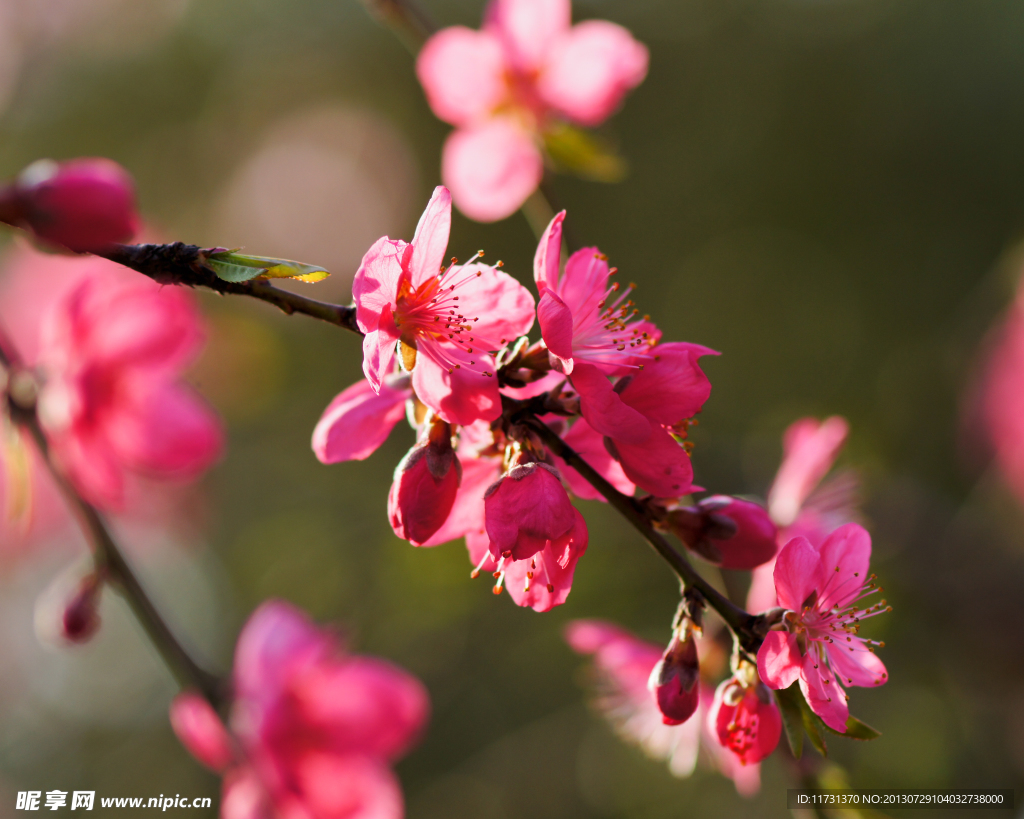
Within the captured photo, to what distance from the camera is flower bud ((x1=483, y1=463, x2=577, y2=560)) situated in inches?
22.6

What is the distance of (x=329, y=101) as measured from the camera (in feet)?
14.0

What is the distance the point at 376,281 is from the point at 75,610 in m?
0.69

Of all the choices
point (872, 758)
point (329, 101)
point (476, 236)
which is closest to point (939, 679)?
point (872, 758)

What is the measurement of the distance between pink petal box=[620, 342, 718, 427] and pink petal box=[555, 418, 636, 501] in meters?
0.09

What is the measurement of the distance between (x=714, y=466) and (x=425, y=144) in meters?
2.73

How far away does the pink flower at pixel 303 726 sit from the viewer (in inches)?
40.9

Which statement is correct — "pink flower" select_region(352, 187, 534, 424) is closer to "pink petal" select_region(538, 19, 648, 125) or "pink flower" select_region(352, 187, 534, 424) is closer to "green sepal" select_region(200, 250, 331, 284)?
"green sepal" select_region(200, 250, 331, 284)

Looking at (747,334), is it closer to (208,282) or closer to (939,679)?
(939,679)

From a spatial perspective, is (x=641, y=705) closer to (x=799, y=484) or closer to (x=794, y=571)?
(x=799, y=484)

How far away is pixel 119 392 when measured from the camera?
111 cm

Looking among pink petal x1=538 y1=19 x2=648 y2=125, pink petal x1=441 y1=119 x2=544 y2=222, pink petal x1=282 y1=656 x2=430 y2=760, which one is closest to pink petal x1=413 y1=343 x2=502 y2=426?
pink petal x1=282 y1=656 x2=430 y2=760


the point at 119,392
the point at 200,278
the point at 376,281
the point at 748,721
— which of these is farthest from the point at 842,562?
the point at 119,392

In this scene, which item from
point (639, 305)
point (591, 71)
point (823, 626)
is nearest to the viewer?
point (823, 626)

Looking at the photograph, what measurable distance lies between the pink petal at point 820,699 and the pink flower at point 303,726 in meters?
0.71
